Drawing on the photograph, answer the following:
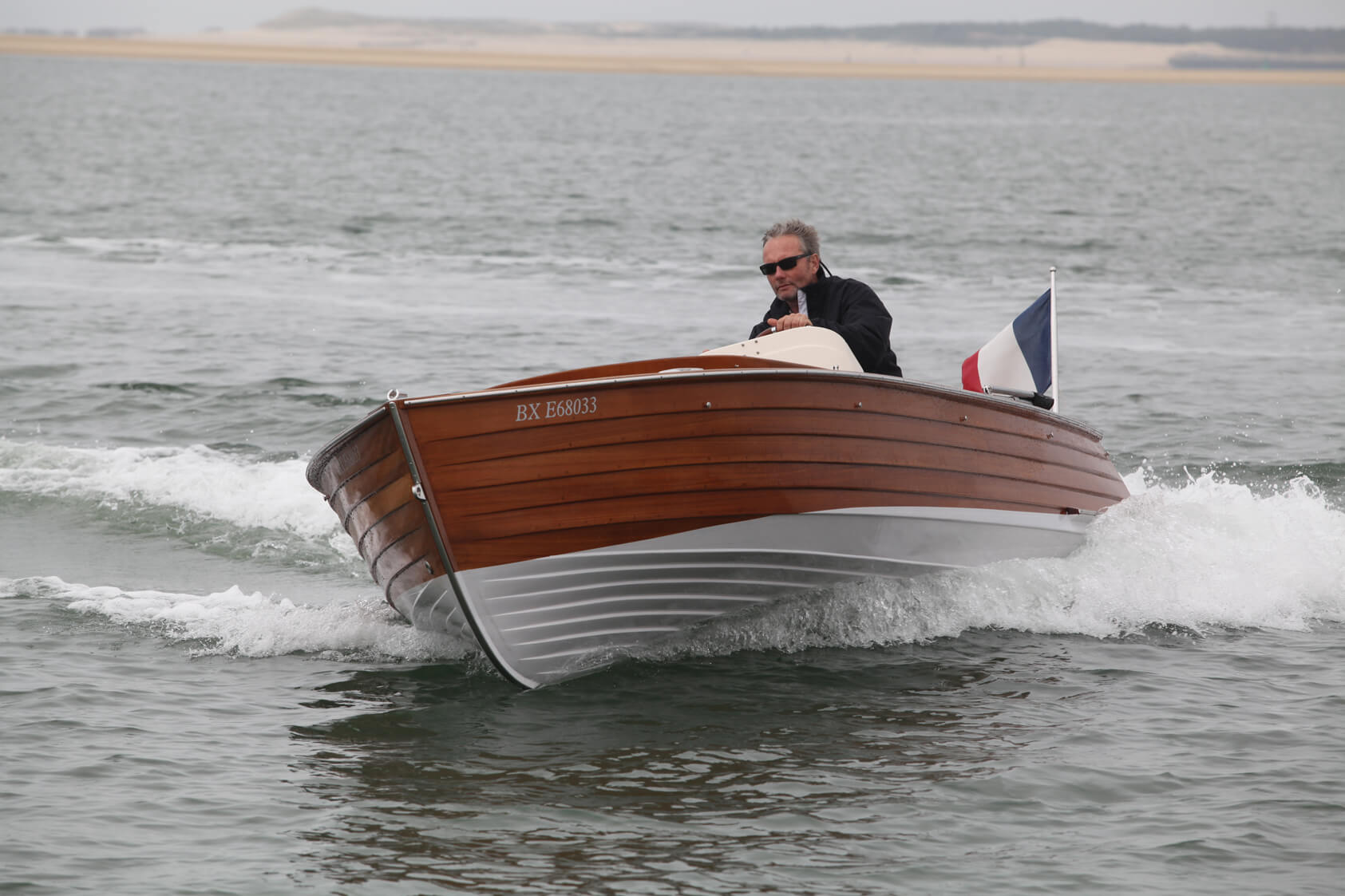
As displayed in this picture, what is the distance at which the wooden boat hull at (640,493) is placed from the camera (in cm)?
707

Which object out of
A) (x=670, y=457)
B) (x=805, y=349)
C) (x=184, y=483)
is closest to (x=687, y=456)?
(x=670, y=457)

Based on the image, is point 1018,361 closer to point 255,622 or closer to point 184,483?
point 255,622

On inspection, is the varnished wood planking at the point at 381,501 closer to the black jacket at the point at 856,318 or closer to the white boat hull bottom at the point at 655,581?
the white boat hull bottom at the point at 655,581

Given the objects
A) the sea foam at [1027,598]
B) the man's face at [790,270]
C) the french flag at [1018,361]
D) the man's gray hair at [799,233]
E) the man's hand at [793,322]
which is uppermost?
the man's gray hair at [799,233]

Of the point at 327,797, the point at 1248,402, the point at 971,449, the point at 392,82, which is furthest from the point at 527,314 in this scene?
the point at 392,82

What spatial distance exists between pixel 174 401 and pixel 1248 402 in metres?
11.2

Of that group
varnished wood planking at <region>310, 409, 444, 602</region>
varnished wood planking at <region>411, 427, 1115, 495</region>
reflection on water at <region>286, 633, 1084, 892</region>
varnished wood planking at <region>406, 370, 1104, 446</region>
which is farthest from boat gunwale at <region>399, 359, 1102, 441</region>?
reflection on water at <region>286, 633, 1084, 892</region>

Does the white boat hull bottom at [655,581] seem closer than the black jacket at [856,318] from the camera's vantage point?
Yes

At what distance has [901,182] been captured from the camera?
46906 millimetres

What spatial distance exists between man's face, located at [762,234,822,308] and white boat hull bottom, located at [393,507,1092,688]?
1.42 m

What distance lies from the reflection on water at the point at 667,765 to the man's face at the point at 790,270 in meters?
2.07

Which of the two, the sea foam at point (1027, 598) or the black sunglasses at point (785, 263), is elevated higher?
the black sunglasses at point (785, 263)

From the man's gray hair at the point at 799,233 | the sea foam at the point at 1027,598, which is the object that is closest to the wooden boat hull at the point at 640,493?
the sea foam at the point at 1027,598

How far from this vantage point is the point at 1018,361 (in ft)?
31.3
